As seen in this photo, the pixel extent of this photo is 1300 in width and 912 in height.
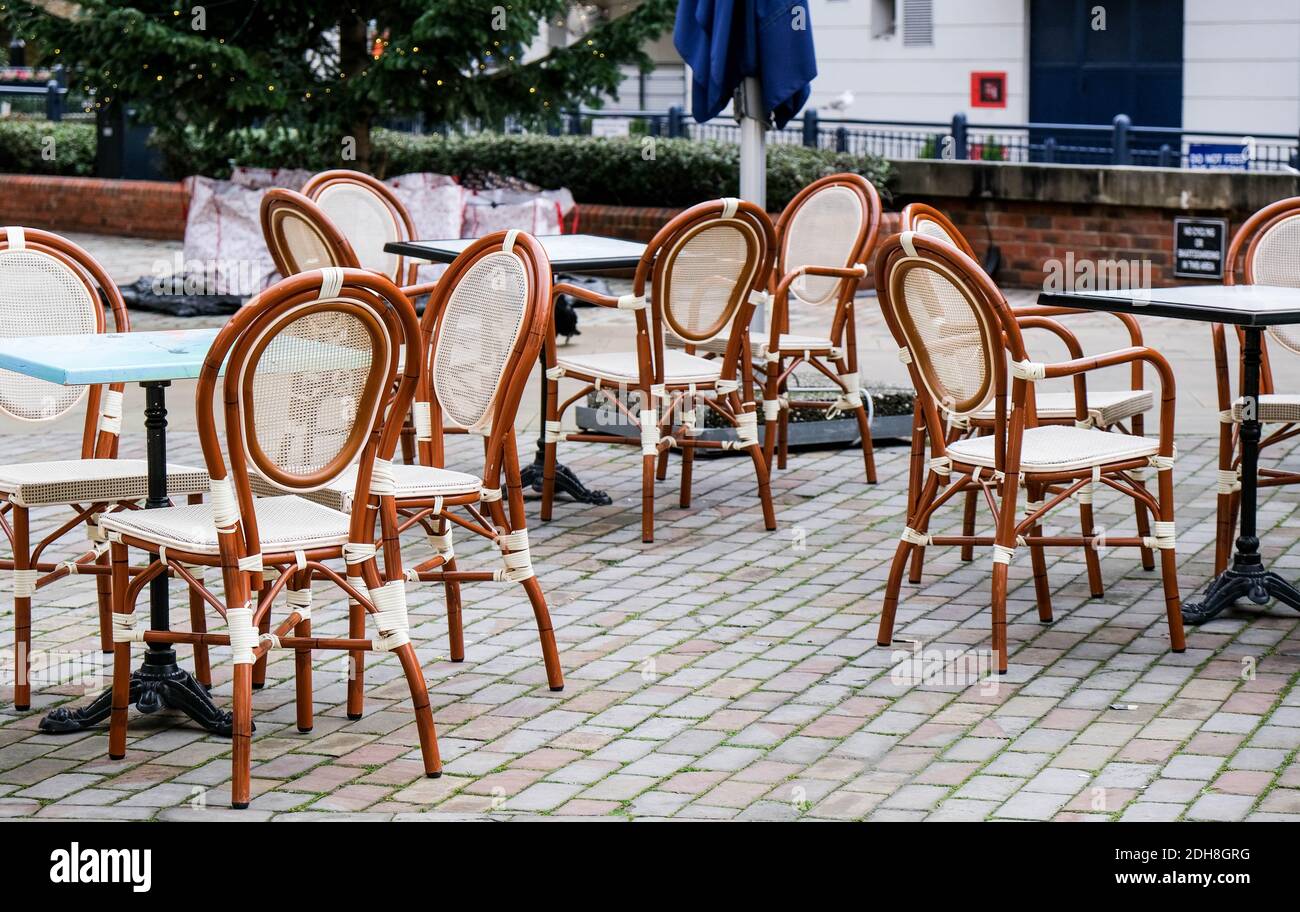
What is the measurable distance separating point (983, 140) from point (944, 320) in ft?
47.9

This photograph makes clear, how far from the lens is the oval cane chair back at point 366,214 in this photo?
8539mm

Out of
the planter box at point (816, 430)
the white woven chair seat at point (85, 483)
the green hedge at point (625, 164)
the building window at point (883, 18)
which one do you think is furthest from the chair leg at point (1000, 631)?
the building window at point (883, 18)

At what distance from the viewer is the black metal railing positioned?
1466 cm

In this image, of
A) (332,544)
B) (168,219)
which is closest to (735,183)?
(168,219)

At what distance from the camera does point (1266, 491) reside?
7750 mm

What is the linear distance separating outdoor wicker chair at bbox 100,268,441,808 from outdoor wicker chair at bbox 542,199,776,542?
2.44 meters

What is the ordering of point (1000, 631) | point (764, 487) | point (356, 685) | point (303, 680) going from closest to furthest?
point (303, 680), point (356, 685), point (1000, 631), point (764, 487)

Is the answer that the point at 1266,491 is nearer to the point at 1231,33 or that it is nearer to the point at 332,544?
the point at 332,544

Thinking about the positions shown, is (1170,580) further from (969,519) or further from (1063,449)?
(969,519)

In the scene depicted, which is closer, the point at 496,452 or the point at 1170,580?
the point at 496,452

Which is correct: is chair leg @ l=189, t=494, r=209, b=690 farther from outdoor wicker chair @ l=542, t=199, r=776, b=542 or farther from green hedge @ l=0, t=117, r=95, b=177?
green hedge @ l=0, t=117, r=95, b=177

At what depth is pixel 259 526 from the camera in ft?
15.1

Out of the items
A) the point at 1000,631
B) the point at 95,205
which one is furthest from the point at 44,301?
the point at 95,205
